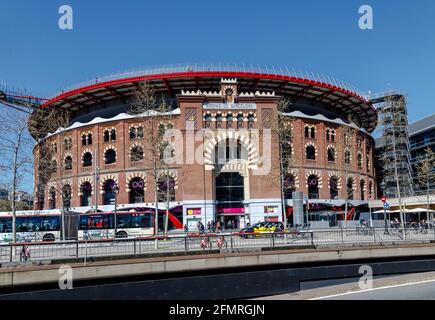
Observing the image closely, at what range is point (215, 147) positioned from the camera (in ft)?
155

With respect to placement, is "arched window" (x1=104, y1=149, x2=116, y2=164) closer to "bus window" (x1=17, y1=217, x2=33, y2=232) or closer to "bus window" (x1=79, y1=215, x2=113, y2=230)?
"bus window" (x1=79, y1=215, x2=113, y2=230)

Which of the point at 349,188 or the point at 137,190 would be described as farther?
the point at 349,188

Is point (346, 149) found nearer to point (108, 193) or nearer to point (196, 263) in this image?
point (108, 193)

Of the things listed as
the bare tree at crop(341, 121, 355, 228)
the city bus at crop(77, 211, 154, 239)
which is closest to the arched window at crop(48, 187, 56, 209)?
the city bus at crop(77, 211, 154, 239)

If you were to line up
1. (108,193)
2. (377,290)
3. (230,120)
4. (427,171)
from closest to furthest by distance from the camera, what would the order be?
(377,290) < (427,171) < (230,120) < (108,193)

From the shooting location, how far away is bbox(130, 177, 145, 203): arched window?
162 feet

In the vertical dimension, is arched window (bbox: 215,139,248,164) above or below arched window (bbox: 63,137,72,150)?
below

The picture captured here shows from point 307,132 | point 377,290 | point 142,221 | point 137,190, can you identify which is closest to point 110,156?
point 137,190

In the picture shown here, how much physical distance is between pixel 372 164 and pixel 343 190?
1207 centimetres

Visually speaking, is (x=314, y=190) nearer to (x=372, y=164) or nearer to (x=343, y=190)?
(x=343, y=190)

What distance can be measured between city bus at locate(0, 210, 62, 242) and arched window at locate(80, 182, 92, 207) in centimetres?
1621

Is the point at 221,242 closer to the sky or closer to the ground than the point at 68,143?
closer to the ground

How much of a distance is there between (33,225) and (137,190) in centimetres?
1599

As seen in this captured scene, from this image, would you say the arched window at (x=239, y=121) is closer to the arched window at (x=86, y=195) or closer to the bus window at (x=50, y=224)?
the arched window at (x=86, y=195)
